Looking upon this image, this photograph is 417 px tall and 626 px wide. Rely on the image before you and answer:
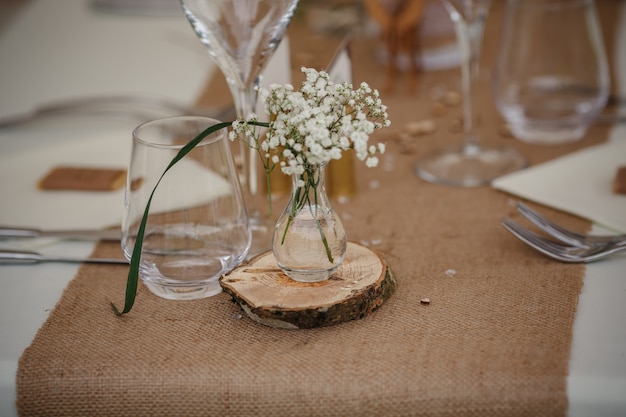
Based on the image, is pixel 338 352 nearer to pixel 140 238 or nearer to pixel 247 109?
pixel 140 238

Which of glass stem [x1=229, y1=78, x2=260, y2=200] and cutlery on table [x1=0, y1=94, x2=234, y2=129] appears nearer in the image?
glass stem [x1=229, y1=78, x2=260, y2=200]

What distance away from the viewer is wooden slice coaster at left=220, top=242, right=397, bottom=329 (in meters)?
0.69

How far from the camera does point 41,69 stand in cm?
154

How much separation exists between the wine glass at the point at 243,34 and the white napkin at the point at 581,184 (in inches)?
13.1

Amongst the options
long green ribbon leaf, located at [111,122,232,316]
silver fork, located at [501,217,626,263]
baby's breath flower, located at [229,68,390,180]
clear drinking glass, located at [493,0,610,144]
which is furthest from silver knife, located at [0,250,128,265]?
clear drinking glass, located at [493,0,610,144]

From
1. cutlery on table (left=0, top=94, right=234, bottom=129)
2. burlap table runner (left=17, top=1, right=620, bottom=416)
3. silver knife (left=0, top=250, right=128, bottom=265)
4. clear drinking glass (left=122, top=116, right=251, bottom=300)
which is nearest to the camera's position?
burlap table runner (left=17, top=1, right=620, bottom=416)

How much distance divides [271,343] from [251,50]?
316 mm

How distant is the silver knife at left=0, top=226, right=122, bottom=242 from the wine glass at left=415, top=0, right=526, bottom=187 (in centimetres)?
41

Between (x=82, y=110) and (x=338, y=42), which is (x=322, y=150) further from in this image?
(x=82, y=110)

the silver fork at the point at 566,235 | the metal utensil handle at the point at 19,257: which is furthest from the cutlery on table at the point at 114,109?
the silver fork at the point at 566,235

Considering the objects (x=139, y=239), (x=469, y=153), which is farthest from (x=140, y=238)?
(x=469, y=153)

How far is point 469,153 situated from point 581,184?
0.17 meters

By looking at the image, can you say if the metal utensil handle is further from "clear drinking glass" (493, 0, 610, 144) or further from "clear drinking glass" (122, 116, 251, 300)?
"clear drinking glass" (493, 0, 610, 144)

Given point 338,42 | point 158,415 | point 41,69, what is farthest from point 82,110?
point 158,415
